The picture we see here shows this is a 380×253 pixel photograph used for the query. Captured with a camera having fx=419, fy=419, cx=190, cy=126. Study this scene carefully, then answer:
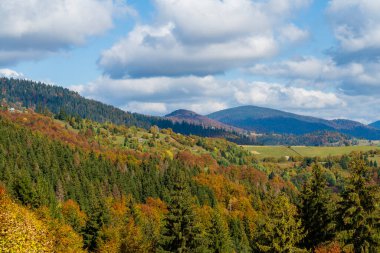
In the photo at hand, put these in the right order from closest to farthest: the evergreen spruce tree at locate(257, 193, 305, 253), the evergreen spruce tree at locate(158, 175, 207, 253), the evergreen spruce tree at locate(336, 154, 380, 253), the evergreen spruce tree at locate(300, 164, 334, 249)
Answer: the evergreen spruce tree at locate(336, 154, 380, 253), the evergreen spruce tree at locate(257, 193, 305, 253), the evergreen spruce tree at locate(300, 164, 334, 249), the evergreen spruce tree at locate(158, 175, 207, 253)

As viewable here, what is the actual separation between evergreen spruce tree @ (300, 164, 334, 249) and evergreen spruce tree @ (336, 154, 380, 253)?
5.14 meters

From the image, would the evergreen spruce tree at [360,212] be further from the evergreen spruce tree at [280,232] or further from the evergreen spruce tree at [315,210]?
the evergreen spruce tree at [315,210]

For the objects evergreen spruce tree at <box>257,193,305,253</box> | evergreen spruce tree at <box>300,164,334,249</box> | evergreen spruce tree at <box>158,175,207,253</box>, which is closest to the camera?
evergreen spruce tree at <box>257,193,305,253</box>

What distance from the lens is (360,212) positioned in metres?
41.8

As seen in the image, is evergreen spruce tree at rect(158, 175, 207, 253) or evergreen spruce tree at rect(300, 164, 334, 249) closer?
evergreen spruce tree at rect(300, 164, 334, 249)

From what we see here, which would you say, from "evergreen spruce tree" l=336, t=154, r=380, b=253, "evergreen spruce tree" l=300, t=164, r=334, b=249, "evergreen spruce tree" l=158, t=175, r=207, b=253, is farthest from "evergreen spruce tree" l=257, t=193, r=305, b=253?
"evergreen spruce tree" l=158, t=175, r=207, b=253

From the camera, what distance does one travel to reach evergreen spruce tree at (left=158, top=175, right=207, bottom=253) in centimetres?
5650

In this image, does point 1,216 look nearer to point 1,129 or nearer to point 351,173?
point 351,173

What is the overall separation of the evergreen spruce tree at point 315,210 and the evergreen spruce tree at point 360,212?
514cm

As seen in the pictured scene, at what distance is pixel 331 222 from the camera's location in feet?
150

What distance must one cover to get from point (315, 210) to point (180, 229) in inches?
721

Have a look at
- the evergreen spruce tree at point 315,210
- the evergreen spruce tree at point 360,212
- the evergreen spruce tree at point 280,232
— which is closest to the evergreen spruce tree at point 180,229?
the evergreen spruce tree at point 280,232

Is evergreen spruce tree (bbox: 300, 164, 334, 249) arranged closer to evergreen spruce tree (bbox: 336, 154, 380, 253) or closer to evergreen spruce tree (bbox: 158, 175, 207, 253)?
evergreen spruce tree (bbox: 336, 154, 380, 253)

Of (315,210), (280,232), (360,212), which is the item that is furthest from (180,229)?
(360,212)
